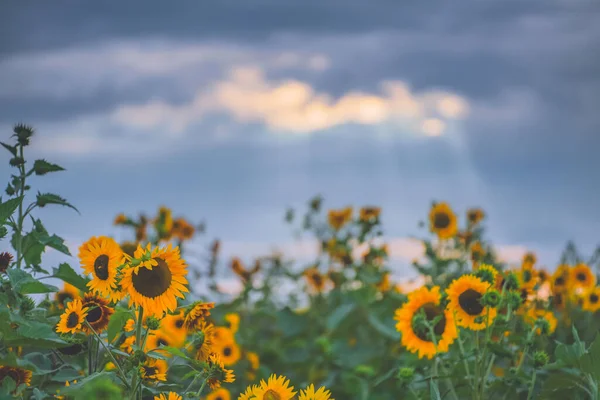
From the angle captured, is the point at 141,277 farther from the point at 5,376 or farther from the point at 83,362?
the point at 83,362

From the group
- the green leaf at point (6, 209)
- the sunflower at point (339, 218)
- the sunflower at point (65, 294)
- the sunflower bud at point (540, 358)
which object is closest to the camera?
the green leaf at point (6, 209)

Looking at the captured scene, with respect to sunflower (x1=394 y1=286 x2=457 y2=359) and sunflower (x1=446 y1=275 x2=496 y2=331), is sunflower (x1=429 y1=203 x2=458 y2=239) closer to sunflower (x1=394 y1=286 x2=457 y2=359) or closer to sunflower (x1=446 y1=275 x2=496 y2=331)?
sunflower (x1=394 y1=286 x2=457 y2=359)

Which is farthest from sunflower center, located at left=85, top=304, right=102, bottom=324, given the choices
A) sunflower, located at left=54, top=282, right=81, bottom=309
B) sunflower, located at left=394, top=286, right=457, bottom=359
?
sunflower, located at left=394, top=286, right=457, bottom=359

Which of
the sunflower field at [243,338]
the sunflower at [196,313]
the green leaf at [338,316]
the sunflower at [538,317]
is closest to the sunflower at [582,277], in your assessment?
the sunflower field at [243,338]

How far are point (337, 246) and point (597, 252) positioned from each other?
1895 mm

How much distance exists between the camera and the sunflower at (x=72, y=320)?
201 centimetres

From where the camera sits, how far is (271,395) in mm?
1897

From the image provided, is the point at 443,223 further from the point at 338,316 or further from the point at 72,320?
the point at 72,320

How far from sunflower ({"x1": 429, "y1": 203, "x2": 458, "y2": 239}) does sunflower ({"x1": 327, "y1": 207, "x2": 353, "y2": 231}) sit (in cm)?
105

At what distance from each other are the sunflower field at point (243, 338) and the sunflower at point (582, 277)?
0.01 m

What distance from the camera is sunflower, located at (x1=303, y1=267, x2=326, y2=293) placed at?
5.97 m

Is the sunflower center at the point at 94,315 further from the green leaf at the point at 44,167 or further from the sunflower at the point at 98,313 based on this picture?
the green leaf at the point at 44,167

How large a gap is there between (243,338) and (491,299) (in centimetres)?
318

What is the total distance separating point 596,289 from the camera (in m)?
4.61
